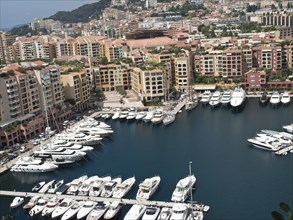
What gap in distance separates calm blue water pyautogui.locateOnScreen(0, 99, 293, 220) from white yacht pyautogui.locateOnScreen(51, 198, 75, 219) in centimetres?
148

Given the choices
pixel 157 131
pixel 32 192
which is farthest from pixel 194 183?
pixel 157 131

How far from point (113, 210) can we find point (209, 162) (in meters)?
7.03

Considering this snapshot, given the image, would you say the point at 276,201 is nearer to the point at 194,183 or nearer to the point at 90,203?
the point at 194,183

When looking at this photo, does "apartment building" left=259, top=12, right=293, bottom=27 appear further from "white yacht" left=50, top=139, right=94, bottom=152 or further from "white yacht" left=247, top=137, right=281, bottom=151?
"white yacht" left=50, top=139, right=94, bottom=152

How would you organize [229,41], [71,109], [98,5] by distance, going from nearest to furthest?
1. [71,109]
2. [229,41]
3. [98,5]

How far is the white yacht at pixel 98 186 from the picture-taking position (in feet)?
66.4

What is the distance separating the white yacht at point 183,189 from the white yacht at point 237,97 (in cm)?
1558

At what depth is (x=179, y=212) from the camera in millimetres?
17484

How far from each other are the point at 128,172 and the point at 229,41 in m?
29.4

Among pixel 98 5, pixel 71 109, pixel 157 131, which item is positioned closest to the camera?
pixel 157 131

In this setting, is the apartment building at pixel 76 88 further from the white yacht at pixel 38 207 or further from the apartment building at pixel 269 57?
the white yacht at pixel 38 207

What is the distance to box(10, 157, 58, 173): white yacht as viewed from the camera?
24.0 m

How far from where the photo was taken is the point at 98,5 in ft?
410

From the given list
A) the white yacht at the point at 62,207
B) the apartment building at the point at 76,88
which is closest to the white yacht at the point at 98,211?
the white yacht at the point at 62,207
